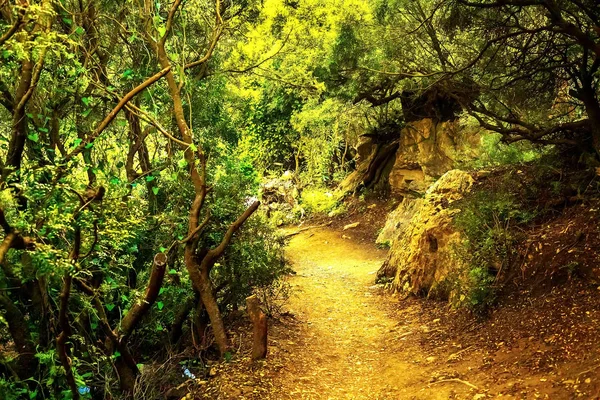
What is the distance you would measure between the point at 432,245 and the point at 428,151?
23.2ft

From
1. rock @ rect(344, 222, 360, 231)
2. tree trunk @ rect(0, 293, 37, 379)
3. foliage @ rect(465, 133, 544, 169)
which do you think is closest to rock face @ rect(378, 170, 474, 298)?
foliage @ rect(465, 133, 544, 169)

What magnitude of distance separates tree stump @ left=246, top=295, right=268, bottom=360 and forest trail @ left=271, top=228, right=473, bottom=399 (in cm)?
33

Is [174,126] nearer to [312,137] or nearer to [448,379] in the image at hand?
[448,379]

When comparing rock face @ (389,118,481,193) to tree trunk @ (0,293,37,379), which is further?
rock face @ (389,118,481,193)

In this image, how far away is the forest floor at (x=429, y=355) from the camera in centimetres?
409

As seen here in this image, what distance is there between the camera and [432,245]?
26.2 feet

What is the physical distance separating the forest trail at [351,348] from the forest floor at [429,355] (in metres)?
0.01

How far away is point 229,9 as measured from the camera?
24.0 ft

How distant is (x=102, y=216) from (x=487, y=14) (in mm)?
4568

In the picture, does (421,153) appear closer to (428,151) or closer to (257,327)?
(428,151)

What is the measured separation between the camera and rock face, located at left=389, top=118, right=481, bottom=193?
13.6 m

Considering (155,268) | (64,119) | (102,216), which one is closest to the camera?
(102,216)

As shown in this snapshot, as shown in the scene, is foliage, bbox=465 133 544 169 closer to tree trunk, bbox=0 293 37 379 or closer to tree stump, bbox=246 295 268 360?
tree stump, bbox=246 295 268 360

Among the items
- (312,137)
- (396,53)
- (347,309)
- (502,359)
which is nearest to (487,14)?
(396,53)
